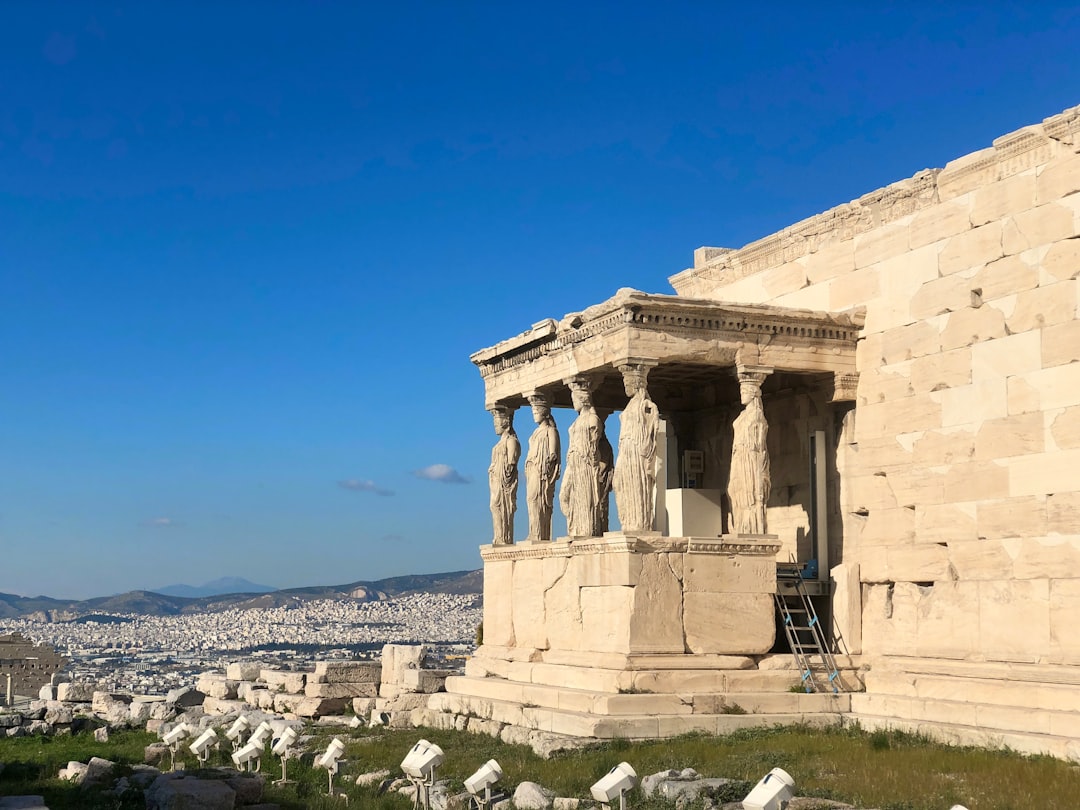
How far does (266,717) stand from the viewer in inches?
785

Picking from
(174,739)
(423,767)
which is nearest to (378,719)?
(174,739)

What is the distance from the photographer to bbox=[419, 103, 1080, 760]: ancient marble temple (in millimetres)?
13812

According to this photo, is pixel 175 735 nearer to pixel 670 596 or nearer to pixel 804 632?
pixel 670 596

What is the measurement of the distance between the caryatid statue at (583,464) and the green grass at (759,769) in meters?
3.06

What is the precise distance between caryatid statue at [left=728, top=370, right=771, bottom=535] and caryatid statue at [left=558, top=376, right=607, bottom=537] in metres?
1.89

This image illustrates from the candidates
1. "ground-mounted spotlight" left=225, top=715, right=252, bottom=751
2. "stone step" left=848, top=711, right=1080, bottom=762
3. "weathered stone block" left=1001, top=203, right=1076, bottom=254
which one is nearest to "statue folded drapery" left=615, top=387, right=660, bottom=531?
"stone step" left=848, top=711, right=1080, bottom=762

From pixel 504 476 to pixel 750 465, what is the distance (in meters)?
4.73

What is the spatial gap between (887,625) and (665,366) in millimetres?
4319

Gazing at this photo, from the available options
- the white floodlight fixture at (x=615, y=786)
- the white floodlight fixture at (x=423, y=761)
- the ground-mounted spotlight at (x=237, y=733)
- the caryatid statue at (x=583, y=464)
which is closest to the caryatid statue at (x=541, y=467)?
the caryatid statue at (x=583, y=464)

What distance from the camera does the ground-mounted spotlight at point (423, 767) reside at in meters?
11.9

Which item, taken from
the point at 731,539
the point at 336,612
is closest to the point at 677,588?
the point at 731,539

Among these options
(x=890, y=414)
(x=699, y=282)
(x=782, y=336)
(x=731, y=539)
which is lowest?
(x=731, y=539)

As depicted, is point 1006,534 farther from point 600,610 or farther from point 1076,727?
point 600,610

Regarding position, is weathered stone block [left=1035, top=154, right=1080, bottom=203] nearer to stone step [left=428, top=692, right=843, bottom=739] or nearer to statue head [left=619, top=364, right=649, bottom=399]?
statue head [left=619, top=364, right=649, bottom=399]
